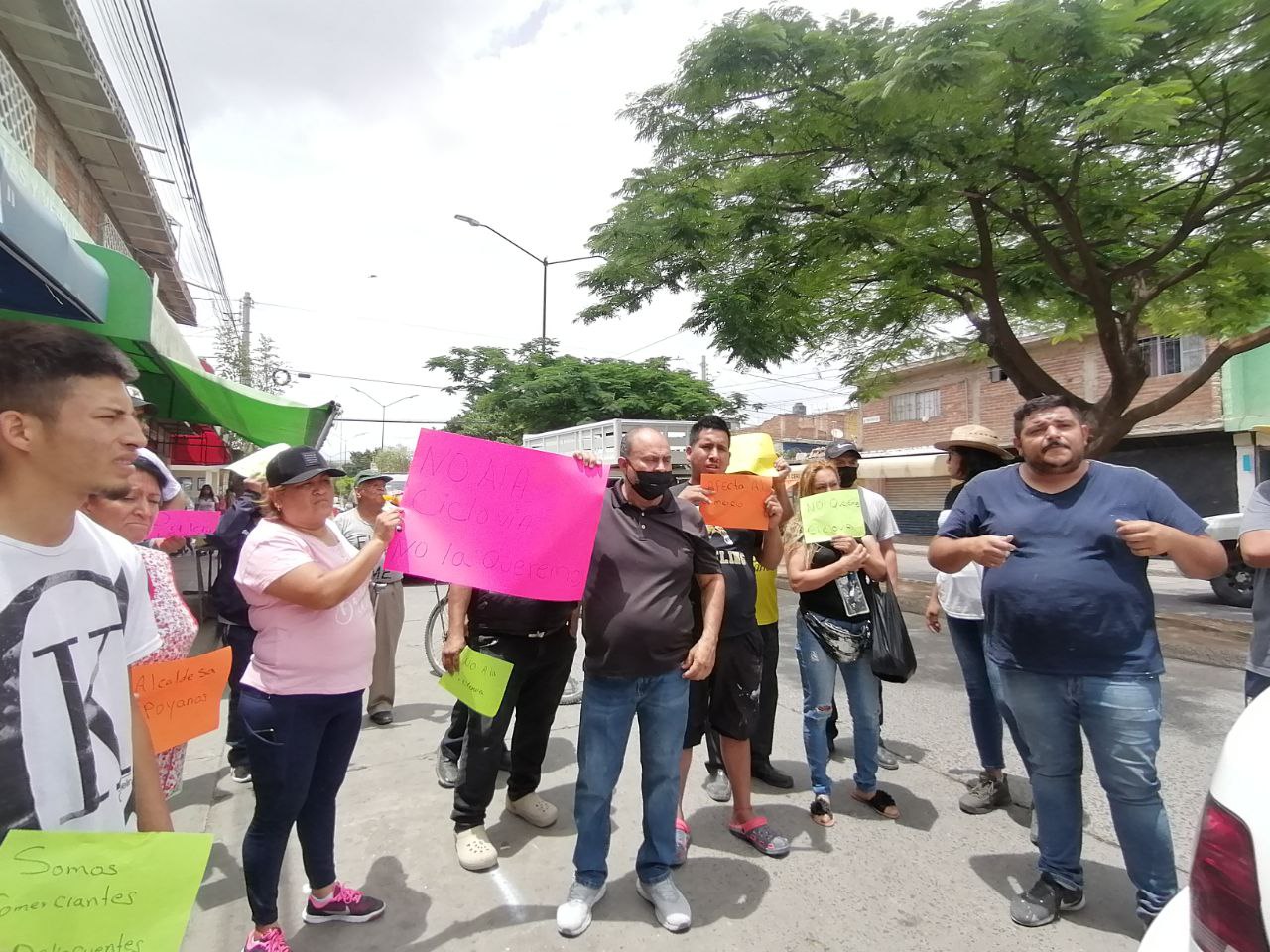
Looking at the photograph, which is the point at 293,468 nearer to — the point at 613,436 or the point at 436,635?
the point at 436,635

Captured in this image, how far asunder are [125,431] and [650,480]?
1.66m

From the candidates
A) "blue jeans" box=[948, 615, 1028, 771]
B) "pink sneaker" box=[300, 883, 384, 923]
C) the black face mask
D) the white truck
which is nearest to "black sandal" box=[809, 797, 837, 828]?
"blue jeans" box=[948, 615, 1028, 771]

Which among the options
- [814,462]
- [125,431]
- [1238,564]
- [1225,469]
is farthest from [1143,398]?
[125,431]

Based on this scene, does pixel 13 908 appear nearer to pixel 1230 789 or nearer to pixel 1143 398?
pixel 1230 789

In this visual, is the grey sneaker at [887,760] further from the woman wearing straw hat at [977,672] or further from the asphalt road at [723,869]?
the woman wearing straw hat at [977,672]

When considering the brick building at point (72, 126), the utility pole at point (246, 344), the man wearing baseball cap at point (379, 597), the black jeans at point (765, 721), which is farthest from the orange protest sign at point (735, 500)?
the utility pole at point (246, 344)

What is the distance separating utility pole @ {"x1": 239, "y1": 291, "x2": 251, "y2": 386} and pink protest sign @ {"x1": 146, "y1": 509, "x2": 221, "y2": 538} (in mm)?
17077

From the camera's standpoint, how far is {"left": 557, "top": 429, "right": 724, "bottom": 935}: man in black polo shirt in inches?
100

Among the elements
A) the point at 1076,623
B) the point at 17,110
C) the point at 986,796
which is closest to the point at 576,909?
the point at 1076,623

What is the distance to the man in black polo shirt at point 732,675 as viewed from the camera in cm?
307

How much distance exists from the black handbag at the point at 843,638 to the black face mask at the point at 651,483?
1229mm

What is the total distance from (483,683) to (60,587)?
1655mm

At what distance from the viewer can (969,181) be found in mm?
5508

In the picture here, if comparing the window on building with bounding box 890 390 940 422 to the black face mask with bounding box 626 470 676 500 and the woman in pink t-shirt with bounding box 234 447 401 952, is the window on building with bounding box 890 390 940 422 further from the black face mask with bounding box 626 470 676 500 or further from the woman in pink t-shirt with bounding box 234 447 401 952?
the woman in pink t-shirt with bounding box 234 447 401 952
